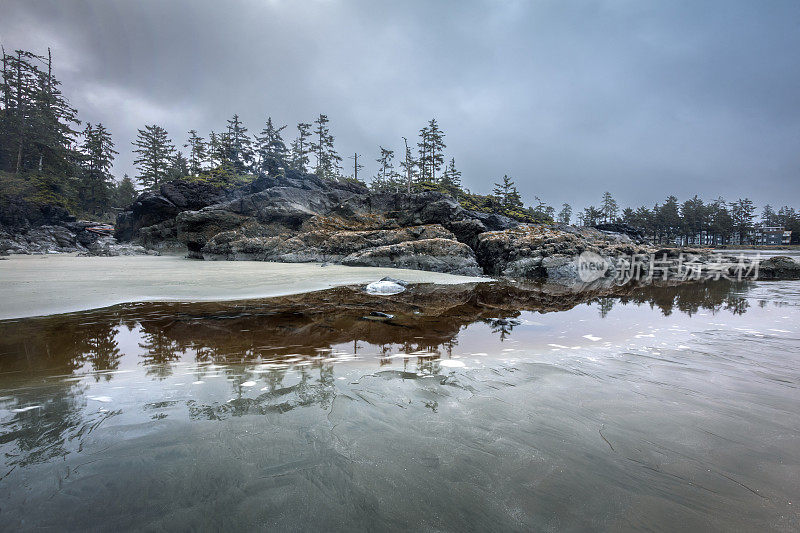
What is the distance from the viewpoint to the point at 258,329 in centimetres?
430

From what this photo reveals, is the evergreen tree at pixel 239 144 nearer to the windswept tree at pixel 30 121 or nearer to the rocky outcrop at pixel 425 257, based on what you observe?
the windswept tree at pixel 30 121

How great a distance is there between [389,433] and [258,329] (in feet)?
10.3

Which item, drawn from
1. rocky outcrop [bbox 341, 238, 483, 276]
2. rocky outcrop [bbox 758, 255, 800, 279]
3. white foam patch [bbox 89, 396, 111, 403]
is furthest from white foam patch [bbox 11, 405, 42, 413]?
rocky outcrop [bbox 758, 255, 800, 279]

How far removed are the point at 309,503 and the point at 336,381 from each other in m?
1.34

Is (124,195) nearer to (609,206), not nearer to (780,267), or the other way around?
(780,267)

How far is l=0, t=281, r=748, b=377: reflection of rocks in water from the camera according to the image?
3.22m

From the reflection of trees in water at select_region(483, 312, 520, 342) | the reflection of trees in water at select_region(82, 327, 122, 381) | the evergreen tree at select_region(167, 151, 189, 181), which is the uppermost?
the evergreen tree at select_region(167, 151, 189, 181)

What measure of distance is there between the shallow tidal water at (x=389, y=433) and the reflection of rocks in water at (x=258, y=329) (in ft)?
0.16

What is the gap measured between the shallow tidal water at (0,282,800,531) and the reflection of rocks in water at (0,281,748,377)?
0.05 meters

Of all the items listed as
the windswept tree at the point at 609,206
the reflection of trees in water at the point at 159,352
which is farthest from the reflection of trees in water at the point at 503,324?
the windswept tree at the point at 609,206

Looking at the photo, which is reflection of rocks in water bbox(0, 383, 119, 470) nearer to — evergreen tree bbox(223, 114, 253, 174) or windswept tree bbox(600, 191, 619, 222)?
evergreen tree bbox(223, 114, 253, 174)

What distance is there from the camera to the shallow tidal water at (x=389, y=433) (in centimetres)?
130

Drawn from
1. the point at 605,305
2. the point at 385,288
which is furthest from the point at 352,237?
the point at 605,305

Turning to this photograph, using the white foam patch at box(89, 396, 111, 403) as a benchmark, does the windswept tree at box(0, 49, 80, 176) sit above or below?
above
